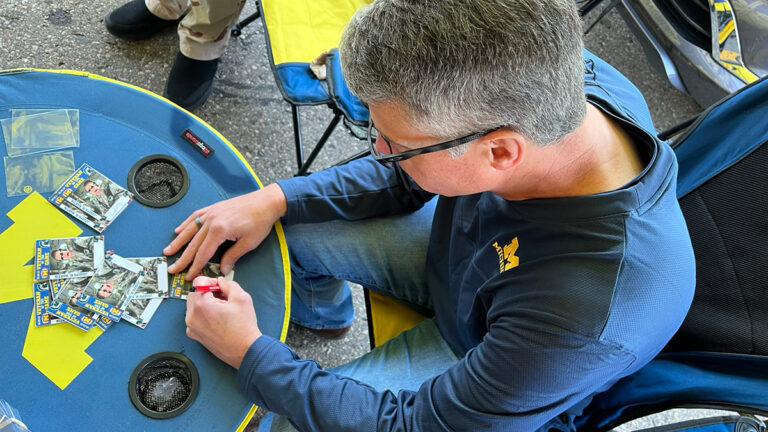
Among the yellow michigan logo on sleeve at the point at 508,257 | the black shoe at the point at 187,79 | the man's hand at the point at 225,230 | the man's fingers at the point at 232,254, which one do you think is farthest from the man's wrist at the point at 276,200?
the black shoe at the point at 187,79

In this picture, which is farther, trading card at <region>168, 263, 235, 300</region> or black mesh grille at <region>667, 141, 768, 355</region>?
trading card at <region>168, 263, 235, 300</region>

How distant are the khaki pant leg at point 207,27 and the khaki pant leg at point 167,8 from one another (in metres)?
0.17

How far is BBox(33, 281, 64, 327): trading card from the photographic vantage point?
3.69 feet

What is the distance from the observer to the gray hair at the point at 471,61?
798 mm

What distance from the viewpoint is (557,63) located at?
0.84 meters

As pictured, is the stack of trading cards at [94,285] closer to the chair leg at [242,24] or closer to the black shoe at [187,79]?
the black shoe at [187,79]

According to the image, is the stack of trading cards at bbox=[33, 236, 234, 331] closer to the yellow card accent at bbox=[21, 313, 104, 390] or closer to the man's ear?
the yellow card accent at bbox=[21, 313, 104, 390]

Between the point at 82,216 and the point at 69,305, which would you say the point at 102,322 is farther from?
the point at 82,216

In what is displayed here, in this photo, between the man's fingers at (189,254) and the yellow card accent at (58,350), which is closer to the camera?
the yellow card accent at (58,350)

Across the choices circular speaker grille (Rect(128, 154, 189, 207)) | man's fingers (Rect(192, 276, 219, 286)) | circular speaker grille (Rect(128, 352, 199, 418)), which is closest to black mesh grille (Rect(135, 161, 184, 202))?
circular speaker grille (Rect(128, 154, 189, 207))

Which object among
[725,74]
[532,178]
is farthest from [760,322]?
[725,74]

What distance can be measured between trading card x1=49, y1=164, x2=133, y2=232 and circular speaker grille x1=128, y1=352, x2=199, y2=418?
1.08ft

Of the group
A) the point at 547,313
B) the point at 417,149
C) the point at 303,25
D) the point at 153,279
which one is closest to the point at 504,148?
the point at 417,149

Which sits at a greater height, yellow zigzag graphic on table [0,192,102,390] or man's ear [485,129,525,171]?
man's ear [485,129,525,171]
